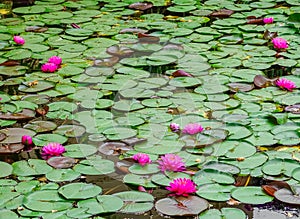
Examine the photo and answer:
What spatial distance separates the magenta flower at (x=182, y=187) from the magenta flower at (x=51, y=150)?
0.47m

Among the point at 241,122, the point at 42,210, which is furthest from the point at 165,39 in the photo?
the point at 42,210

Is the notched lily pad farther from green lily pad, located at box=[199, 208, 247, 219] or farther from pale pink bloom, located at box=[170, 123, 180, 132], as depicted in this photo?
pale pink bloom, located at box=[170, 123, 180, 132]

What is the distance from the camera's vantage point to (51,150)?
8.29ft

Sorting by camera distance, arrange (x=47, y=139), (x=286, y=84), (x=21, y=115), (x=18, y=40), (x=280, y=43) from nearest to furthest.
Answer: (x=47, y=139) < (x=21, y=115) < (x=286, y=84) < (x=280, y=43) < (x=18, y=40)

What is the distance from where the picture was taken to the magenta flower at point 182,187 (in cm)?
228

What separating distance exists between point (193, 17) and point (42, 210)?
7.09 feet

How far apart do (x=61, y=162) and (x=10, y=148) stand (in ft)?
0.78

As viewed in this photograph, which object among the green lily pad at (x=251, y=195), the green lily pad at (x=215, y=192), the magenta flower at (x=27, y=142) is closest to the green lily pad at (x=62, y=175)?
the magenta flower at (x=27, y=142)

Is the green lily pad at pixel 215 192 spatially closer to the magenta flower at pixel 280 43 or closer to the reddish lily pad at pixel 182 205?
the reddish lily pad at pixel 182 205

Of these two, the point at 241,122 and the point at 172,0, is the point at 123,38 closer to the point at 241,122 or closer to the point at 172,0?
the point at 172,0

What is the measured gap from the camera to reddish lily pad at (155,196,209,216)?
7.22 ft

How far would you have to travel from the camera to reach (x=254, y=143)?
260 cm

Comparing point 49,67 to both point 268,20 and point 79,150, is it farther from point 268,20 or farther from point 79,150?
point 268,20

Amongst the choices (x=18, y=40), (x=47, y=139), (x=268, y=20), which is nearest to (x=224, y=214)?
(x=47, y=139)
